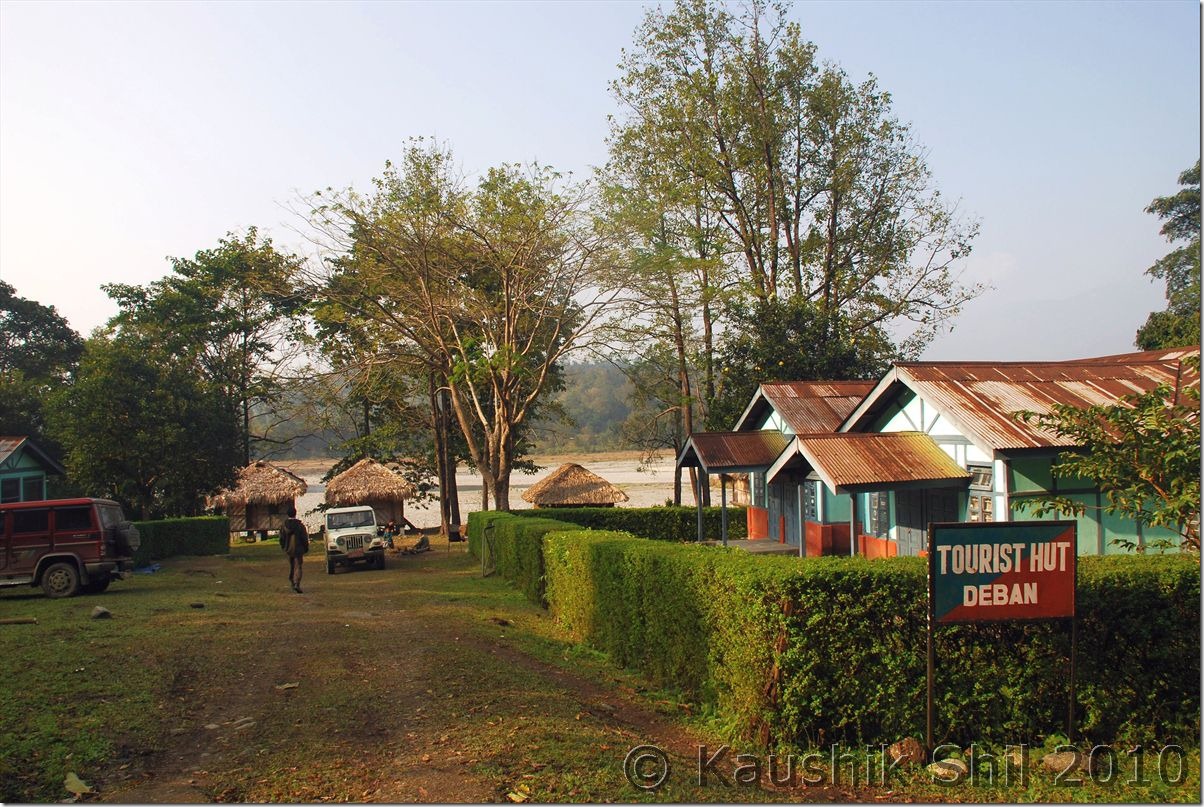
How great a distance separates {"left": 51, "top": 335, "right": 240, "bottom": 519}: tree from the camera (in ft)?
102

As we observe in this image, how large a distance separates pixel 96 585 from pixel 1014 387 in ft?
68.7

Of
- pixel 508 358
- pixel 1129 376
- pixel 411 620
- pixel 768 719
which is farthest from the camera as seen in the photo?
pixel 508 358

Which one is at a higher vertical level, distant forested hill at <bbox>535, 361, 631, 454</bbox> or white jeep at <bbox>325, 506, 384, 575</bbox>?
distant forested hill at <bbox>535, 361, 631, 454</bbox>

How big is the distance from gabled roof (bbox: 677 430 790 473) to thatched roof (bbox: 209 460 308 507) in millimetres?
24328

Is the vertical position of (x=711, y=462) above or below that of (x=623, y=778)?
above

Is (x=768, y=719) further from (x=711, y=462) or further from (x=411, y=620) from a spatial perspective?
(x=711, y=462)

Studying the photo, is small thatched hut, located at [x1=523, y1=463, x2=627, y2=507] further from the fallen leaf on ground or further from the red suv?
the fallen leaf on ground

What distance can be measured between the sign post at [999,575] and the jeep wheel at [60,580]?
58.4ft

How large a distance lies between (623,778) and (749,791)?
96cm

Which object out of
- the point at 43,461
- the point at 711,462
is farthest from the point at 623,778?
the point at 43,461

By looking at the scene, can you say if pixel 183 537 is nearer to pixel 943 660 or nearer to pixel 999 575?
pixel 943 660

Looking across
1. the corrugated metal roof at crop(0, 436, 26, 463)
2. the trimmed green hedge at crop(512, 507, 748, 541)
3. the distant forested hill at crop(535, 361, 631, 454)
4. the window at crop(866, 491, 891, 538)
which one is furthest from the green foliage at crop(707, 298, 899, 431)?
the distant forested hill at crop(535, 361, 631, 454)

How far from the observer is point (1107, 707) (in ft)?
24.7

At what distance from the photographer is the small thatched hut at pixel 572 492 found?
136 feet
